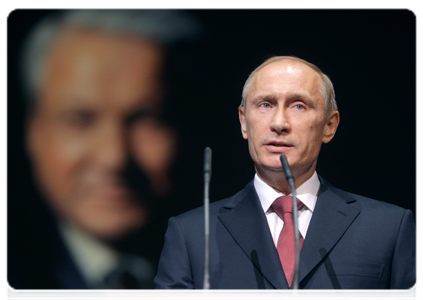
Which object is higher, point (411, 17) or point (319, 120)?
point (411, 17)

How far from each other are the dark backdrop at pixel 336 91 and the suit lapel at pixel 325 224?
70 centimetres

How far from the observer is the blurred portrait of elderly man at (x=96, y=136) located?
2654 millimetres

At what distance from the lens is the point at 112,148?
8.80ft

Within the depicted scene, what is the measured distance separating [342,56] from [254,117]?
946mm

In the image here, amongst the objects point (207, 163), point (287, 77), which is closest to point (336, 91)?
point (287, 77)

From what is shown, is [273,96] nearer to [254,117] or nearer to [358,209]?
[254,117]

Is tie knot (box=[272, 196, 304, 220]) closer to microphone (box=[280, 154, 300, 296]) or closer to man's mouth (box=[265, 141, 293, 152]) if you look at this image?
man's mouth (box=[265, 141, 293, 152])

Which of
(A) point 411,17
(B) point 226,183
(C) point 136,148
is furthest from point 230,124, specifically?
(A) point 411,17

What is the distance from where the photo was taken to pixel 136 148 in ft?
8.83

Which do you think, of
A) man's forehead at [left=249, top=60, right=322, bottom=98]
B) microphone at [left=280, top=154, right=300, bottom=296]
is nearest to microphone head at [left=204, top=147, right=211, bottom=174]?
microphone at [left=280, top=154, right=300, bottom=296]

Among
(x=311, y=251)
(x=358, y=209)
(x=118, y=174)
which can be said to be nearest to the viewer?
(x=311, y=251)

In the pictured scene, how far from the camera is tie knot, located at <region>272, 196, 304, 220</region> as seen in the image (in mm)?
1929

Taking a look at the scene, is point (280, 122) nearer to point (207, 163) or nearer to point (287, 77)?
point (287, 77)

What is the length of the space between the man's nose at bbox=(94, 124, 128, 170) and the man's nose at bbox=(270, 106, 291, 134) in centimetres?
99
